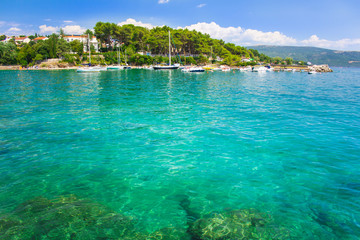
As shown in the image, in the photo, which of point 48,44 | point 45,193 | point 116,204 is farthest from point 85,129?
point 48,44

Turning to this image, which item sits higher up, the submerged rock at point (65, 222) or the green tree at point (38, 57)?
the green tree at point (38, 57)

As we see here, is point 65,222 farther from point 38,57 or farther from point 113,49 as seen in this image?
point 113,49

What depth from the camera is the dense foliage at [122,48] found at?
4801 inches

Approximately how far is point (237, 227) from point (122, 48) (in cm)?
14444

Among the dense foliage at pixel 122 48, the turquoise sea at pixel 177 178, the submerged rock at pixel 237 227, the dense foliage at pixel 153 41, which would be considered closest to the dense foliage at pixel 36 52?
the dense foliage at pixel 122 48

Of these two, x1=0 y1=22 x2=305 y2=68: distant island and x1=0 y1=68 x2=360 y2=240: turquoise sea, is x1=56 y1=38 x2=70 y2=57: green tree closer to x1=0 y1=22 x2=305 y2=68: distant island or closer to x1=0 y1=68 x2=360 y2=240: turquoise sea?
x1=0 y1=22 x2=305 y2=68: distant island

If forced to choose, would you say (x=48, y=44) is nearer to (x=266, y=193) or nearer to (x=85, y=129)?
(x=85, y=129)

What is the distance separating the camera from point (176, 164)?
31.1ft

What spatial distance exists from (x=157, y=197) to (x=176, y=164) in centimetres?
245

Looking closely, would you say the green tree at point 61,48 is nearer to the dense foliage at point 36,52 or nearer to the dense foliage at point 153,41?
the dense foliage at point 36,52

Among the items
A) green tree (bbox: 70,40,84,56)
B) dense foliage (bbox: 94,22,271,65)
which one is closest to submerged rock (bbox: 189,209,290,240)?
dense foliage (bbox: 94,22,271,65)

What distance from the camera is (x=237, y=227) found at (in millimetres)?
5711

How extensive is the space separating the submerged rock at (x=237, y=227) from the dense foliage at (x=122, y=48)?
106 meters

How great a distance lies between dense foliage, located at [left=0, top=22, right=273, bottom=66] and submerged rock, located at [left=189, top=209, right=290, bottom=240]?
106m
